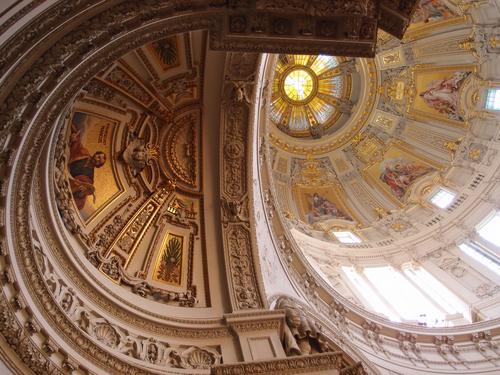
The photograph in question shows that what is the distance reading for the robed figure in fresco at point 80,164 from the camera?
22.6 ft

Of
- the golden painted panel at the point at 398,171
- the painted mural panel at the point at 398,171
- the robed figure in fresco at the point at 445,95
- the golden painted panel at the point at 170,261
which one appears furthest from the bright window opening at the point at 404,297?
the golden painted panel at the point at 170,261

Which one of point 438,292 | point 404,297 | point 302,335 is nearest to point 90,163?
point 302,335

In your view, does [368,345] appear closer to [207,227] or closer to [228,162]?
[207,227]

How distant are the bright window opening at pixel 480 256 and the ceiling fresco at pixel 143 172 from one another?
12242 mm

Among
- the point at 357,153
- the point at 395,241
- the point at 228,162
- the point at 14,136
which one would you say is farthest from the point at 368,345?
the point at 357,153

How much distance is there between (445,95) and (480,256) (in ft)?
29.9

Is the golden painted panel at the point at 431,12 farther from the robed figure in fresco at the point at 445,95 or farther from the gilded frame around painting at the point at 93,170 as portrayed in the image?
the gilded frame around painting at the point at 93,170

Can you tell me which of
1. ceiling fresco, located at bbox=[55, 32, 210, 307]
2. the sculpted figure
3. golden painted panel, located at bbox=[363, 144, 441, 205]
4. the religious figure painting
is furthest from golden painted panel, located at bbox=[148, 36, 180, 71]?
golden painted panel, located at bbox=[363, 144, 441, 205]

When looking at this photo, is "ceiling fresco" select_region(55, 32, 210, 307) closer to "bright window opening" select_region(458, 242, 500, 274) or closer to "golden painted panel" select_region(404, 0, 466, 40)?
"bright window opening" select_region(458, 242, 500, 274)

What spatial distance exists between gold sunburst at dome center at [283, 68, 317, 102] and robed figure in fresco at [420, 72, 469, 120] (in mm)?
6374

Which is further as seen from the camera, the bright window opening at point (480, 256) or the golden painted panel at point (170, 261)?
the bright window opening at point (480, 256)

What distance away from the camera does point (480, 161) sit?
704 inches

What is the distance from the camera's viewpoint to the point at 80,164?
7.12m

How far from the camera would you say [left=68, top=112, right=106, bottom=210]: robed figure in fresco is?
6898 mm
